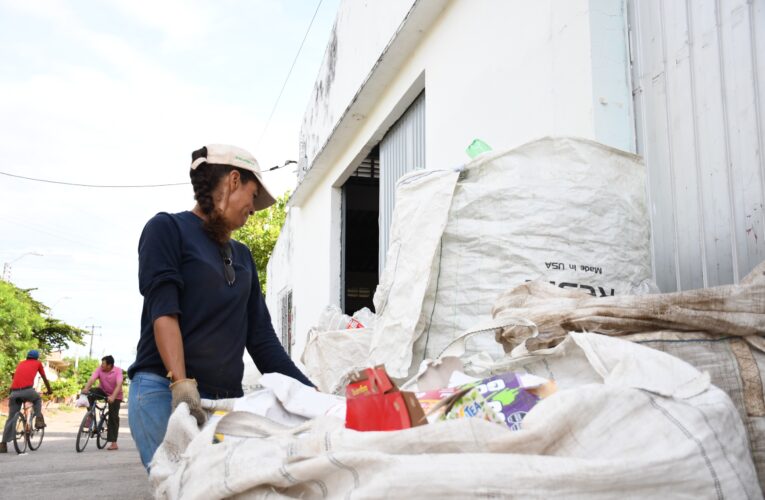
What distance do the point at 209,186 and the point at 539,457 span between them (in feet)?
4.91

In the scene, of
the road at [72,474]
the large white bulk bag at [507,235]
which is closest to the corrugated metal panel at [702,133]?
the large white bulk bag at [507,235]

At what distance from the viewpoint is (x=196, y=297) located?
200cm

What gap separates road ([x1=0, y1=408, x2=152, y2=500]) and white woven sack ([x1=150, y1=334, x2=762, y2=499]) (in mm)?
3340

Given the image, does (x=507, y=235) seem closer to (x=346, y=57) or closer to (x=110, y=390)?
(x=346, y=57)

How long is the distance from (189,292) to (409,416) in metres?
1.11

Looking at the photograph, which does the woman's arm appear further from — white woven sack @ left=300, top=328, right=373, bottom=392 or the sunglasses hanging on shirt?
white woven sack @ left=300, top=328, right=373, bottom=392

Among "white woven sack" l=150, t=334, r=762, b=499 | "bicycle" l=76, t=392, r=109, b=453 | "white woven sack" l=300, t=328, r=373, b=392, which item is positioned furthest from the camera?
"bicycle" l=76, t=392, r=109, b=453

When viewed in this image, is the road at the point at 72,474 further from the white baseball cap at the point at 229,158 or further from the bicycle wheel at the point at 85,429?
the white baseball cap at the point at 229,158

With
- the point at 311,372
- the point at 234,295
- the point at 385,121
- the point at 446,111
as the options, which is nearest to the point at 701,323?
the point at 234,295

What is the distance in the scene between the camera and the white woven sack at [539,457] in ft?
2.81

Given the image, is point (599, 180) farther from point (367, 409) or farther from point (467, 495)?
point (467, 495)

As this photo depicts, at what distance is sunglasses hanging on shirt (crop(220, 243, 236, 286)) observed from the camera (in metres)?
2.11

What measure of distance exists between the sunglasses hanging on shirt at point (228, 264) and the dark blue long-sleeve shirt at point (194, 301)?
0.05ft

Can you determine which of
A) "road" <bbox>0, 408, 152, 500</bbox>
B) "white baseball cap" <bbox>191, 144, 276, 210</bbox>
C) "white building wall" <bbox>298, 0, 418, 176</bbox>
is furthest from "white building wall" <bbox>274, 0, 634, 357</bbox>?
"road" <bbox>0, 408, 152, 500</bbox>
